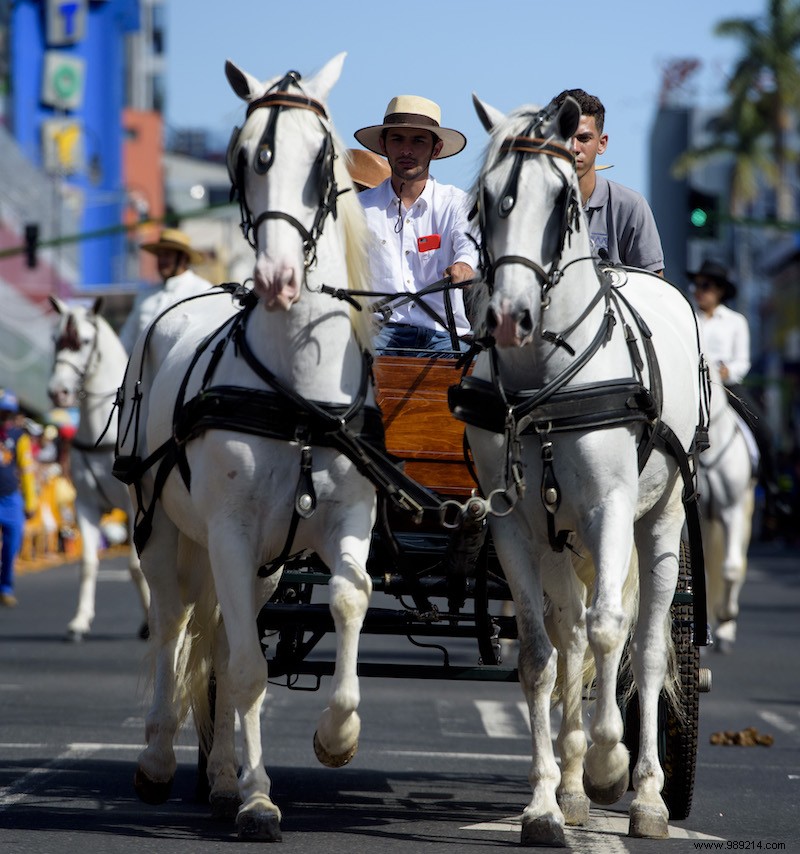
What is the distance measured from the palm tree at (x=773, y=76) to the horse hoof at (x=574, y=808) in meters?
66.4

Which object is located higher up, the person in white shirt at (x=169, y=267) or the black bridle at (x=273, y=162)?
the black bridle at (x=273, y=162)

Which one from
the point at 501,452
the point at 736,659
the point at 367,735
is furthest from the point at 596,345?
the point at 736,659

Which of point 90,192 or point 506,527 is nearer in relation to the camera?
point 506,527

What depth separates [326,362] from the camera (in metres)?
6.83

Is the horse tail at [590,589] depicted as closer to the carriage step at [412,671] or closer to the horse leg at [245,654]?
the carriage step at [412,671]

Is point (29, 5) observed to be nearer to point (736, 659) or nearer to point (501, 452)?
point (736, 659)

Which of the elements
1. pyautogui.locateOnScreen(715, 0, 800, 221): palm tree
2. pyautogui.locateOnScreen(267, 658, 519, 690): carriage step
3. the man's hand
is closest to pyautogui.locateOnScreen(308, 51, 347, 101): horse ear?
the man's hand

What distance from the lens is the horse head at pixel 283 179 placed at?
6.43 metres

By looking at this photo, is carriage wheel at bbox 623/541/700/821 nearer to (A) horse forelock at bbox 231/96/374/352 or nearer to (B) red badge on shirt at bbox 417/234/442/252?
(B) red badge on shirt at bbox 417/234/442/252

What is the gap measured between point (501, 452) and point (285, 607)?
1377mm

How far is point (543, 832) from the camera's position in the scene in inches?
263

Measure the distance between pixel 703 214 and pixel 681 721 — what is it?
1795 cm

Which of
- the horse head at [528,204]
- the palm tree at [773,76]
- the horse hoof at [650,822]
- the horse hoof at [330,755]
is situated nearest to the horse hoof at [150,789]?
the horse hoof at [330,755]

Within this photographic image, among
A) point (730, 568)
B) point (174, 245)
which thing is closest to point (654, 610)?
point (174, 245)
